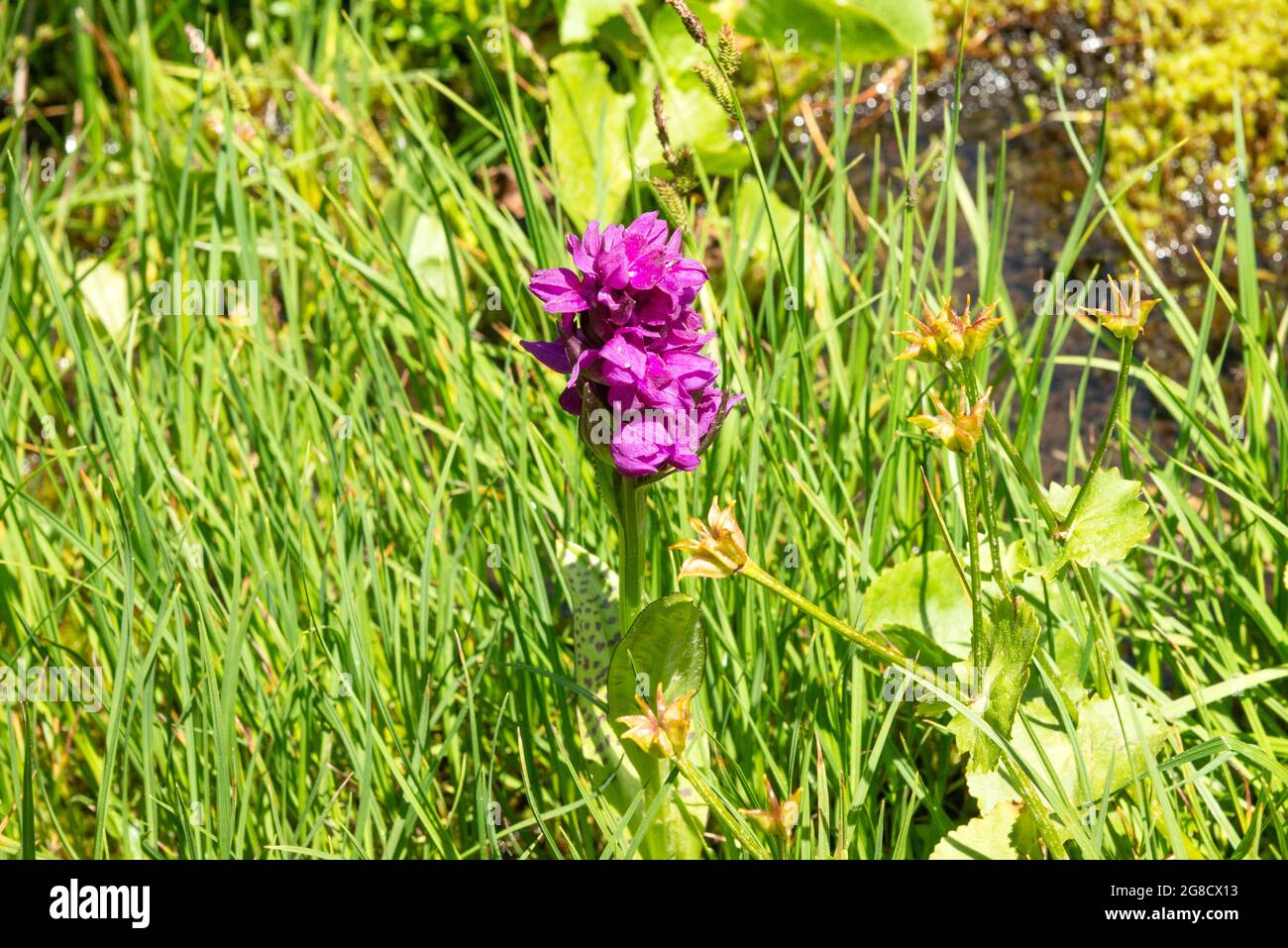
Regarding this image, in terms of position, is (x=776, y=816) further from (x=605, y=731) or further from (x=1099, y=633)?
(x=1099, y=633)

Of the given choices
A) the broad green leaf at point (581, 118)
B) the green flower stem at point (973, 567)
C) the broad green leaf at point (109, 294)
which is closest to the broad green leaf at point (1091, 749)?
the green flower stem at point (973, 567)

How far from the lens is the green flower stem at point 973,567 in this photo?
0.96 meters

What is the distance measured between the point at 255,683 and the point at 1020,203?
1759 mm

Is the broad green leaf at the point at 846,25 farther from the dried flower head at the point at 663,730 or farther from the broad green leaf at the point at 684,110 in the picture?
the dried flower head at the point at 663,730

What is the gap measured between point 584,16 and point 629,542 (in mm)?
1445

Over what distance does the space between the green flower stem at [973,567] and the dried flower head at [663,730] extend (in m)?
0.27

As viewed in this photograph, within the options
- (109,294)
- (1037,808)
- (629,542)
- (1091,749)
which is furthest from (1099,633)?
(109,294)

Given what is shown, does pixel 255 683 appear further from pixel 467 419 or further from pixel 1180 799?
pixel 1180 799

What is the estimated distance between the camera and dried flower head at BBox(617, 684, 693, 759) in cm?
88

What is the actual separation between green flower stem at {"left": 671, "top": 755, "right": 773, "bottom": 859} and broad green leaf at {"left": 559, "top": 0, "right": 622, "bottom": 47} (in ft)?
5.27

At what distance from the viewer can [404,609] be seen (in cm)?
152

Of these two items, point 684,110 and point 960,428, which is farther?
point 684,110

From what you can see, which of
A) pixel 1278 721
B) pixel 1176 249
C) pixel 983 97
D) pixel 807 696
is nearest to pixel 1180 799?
pixel 1278 721

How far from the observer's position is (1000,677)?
1.04 metres
